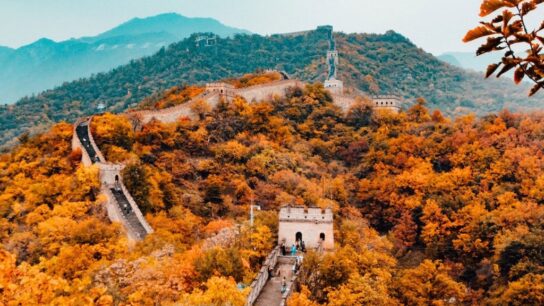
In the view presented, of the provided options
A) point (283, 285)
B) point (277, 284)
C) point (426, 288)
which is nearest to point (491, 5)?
point (283, 285)

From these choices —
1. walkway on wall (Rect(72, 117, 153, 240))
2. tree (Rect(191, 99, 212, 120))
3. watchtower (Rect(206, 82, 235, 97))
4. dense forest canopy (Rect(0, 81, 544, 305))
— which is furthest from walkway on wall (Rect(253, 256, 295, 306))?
watchtower (Rect(206, 82, 235, 97))

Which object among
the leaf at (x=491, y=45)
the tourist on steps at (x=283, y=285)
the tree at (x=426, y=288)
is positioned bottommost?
the tree at (x=426, y=288)

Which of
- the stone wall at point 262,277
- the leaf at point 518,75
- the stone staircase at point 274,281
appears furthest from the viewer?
the stone staircase at point 274,281

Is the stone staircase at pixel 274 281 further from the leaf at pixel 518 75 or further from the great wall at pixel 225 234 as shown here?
the leaf at pixel 518 75

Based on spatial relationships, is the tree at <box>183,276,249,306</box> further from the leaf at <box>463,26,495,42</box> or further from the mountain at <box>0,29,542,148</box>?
the mountain at <box>0,29,542,148</box>

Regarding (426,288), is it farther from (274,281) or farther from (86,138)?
(86,138)

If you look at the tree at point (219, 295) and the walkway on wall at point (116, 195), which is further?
the walkway on wall at point (116, 195)

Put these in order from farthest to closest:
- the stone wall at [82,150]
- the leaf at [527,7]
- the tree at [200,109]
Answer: the tree at [200,109], the stone wall at [82,150], the leaf at [527,7]

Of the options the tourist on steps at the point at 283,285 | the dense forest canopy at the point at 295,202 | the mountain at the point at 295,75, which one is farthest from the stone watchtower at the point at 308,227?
the mountain at the point at 295,75
